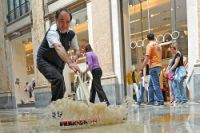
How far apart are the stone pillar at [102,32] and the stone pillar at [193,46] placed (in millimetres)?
4038

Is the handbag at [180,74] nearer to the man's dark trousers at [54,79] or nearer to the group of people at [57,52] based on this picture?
the group of people at [57,52]

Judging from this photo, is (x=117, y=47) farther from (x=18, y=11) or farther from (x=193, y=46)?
(x=18, y=11)

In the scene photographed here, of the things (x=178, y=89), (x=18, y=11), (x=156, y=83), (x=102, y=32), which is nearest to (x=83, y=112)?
(x=156, y=83)

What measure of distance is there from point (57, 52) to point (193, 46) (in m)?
7.36

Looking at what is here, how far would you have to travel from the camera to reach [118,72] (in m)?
15.3

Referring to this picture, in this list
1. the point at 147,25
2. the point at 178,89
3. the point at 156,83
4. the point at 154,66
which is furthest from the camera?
the point at 147,25

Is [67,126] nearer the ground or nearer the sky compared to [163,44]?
nearer the ground

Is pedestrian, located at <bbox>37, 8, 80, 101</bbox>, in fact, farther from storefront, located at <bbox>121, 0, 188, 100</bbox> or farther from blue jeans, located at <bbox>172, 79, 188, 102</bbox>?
storefront, located at <bbox>121, 0, 188, 100</bbox>

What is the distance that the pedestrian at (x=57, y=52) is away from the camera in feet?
18.2

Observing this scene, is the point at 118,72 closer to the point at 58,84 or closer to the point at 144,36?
the point at 144,36

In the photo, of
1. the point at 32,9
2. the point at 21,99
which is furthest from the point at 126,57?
the point at 21,99

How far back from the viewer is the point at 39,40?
21172mm

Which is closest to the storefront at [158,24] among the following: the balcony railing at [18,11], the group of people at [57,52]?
the group of people at [57,52]

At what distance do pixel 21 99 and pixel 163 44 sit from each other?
13.5 metres
